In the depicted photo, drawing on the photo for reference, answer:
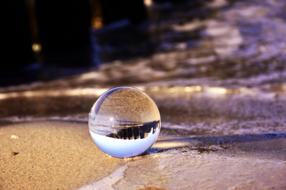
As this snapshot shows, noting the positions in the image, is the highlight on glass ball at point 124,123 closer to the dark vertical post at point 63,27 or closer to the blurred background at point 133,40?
the blurred background at point 133,40

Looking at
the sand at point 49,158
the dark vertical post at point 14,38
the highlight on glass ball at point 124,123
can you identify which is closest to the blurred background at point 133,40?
the dark vertical post at point 14,38

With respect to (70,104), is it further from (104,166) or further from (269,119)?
(104,166)

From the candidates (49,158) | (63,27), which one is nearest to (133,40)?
(63,27)

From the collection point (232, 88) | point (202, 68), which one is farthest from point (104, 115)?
point (202, 68)

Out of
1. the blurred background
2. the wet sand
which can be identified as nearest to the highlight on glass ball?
the wet sand

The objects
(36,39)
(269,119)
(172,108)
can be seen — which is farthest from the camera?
(36,39)
